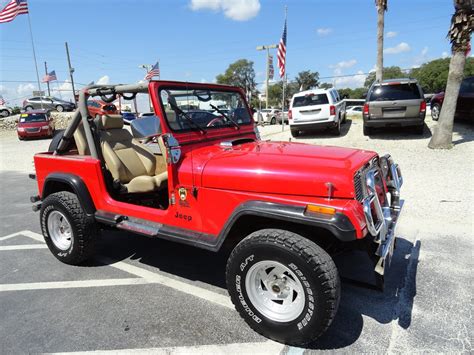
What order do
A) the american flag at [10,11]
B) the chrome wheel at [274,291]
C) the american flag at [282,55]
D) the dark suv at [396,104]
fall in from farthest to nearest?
the american flag at [10,11] → the american flag at [282,55] → the dark suv at [396,104] → the chrome wheel at [274,291]

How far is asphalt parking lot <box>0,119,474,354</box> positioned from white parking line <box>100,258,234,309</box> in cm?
1

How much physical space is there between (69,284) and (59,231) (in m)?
0.83

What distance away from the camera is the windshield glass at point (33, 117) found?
1909 centimetres

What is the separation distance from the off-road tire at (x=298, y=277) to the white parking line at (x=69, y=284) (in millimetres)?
1327

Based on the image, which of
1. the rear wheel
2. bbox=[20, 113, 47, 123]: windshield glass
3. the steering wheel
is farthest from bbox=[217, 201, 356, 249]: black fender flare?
bbox=[20, 113, 47, 123]: windshield glass

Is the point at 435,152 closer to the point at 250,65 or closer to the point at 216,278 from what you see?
the point at 216,278

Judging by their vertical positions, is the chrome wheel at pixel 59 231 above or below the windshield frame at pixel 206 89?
below

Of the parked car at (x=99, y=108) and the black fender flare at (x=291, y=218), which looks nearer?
the black fender flare at (x=291, y=218)

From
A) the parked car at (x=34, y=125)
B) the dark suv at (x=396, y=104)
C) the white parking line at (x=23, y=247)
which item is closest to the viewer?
the white parking line at (x=23, y=247)

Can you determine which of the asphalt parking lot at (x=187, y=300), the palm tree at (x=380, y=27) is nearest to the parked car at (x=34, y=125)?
the asphalt parking lot at (x=187, y=300)

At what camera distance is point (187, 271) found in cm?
363

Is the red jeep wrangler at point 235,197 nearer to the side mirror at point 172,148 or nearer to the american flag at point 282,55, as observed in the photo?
the side mirror at point 172,148

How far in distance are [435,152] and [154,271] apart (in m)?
8.28

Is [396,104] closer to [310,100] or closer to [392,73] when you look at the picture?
[310,100]
